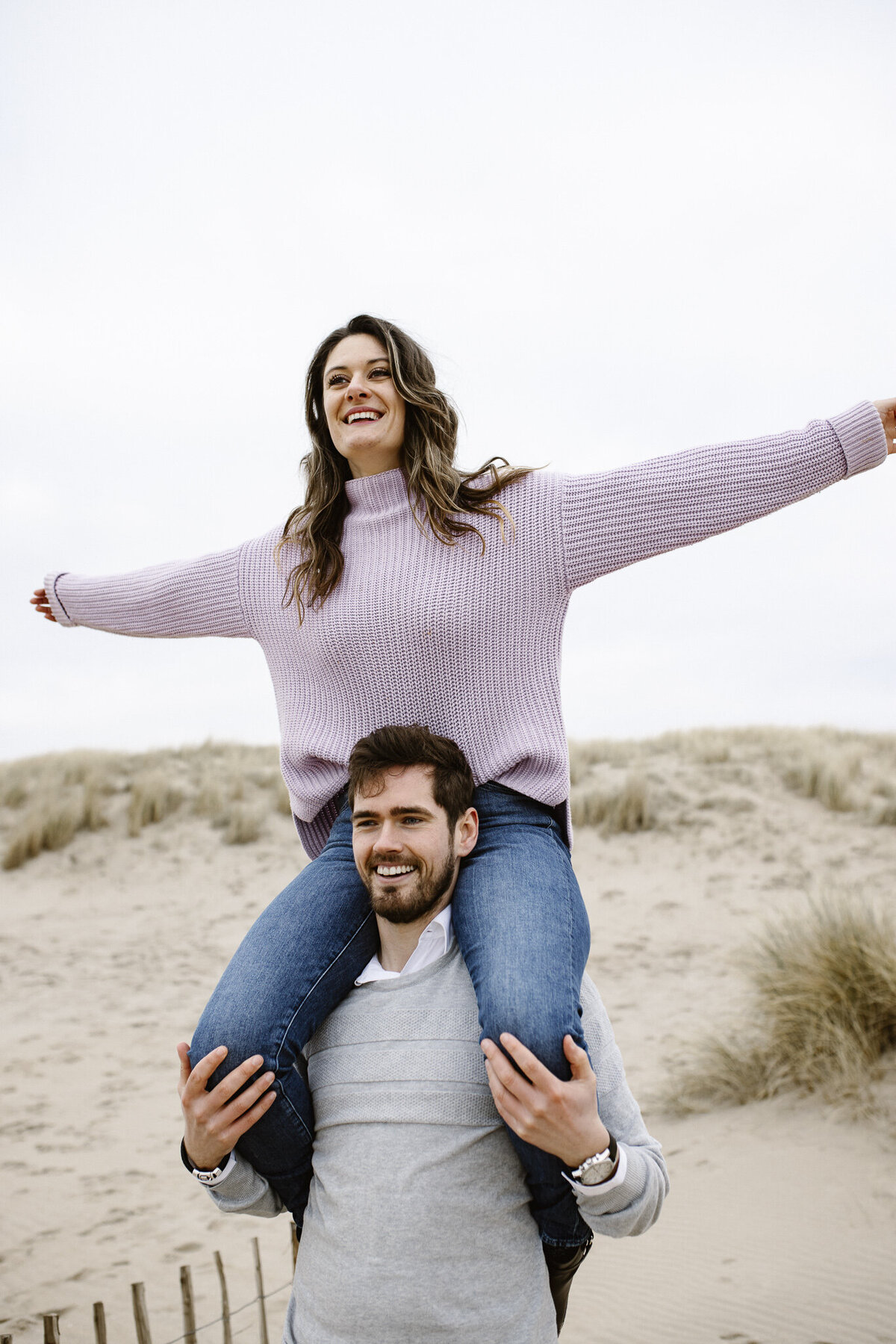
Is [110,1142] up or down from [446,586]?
down

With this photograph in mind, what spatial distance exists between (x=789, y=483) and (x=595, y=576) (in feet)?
1.86

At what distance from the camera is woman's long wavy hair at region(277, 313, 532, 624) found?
2.92 metres

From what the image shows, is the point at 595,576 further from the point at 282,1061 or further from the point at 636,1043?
the point at 636,1043

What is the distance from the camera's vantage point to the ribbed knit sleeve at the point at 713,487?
108 inches


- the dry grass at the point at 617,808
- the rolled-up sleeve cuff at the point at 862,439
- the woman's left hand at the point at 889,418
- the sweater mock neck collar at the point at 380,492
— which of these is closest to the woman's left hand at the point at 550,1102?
the sweater mock neck collar at the point at 380,492

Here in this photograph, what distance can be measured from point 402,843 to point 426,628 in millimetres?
599

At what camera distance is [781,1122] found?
5.74 m

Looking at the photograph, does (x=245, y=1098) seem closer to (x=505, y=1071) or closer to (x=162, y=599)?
(x=505, y=1071)

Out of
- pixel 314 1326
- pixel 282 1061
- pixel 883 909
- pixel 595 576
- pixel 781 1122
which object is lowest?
pixel 781 1122

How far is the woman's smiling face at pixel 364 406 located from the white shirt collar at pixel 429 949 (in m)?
1.33

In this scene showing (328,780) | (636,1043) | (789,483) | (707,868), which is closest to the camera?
(789,483)

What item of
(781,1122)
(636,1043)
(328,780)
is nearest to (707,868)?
(636,1043)

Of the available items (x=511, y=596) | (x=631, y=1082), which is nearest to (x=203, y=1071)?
(x=511, y=596)

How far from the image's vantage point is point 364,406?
303cm
